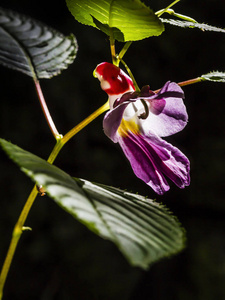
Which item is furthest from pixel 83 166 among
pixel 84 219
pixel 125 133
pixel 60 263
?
pixel 84 219

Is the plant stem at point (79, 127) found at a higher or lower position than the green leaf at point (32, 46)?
lower

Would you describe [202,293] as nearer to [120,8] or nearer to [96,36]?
[96,36]

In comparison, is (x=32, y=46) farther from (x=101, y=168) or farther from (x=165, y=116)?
(x=101, y=168)

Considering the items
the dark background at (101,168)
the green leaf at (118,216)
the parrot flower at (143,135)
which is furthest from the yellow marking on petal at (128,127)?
the dark background at (101,168)

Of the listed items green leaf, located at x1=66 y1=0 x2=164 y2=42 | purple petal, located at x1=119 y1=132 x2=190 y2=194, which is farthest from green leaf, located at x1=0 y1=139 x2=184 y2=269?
green leaf, located at x1=66 y1=0 x2=164 y2=42

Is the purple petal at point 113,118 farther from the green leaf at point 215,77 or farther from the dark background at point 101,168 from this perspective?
the dark background at point 101,168

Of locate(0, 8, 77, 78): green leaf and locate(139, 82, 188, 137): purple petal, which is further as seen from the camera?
locate(139, 82, 188, 137): purple petal

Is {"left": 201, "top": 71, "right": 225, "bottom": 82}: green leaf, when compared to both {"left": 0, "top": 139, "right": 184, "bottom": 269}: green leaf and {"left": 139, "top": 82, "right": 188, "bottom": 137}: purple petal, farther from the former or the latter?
{"left": 0, "top": 139, "right": 184, "bottom": 269}: green leaf
